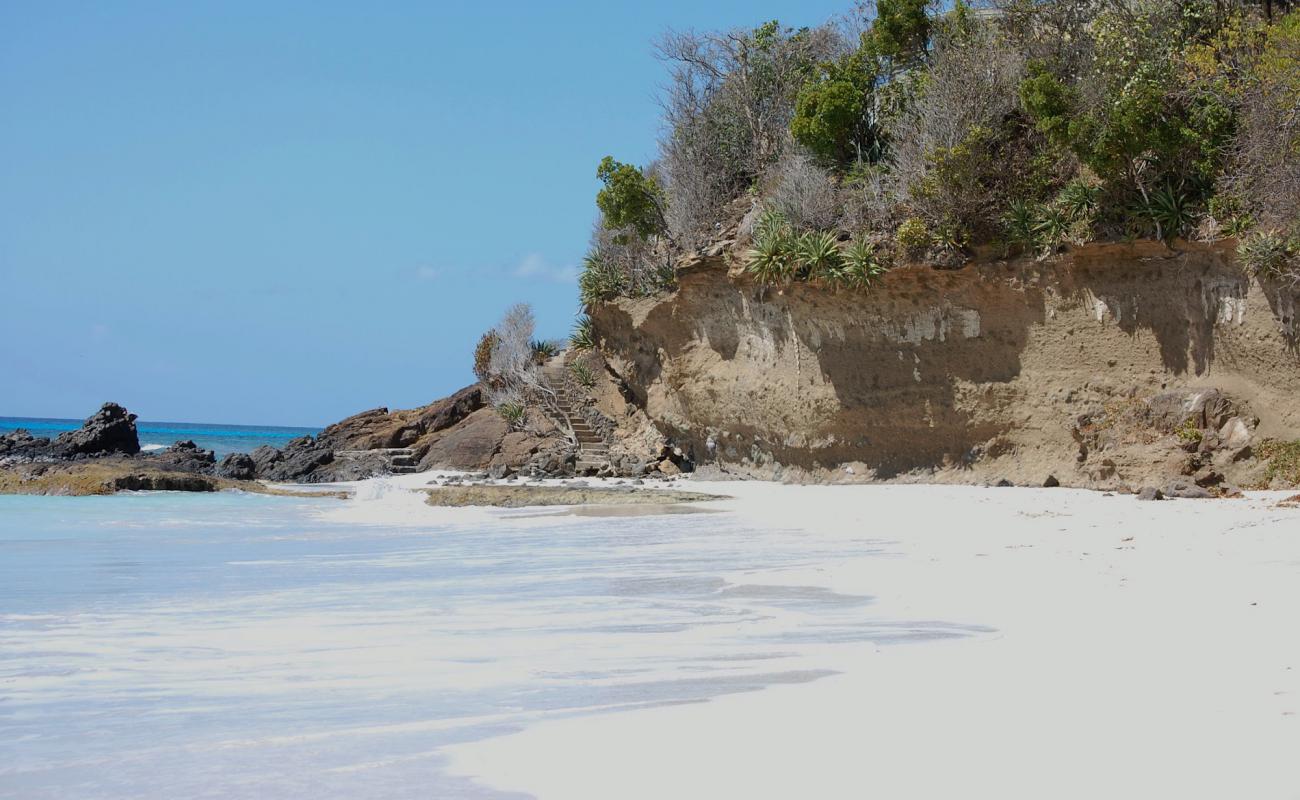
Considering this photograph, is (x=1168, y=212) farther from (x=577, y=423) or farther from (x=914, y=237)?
(x=577, y=423)

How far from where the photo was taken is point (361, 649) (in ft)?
20.9

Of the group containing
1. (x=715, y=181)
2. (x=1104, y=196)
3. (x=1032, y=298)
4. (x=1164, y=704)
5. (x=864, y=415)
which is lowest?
(x=1164, y=704)

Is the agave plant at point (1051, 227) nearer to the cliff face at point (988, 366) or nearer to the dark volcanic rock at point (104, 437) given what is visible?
the cliff face at point (988, 366)

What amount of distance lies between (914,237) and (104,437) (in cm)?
2731

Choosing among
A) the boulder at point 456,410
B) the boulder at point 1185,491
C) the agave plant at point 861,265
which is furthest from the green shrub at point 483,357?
the boulder at point 1185,491

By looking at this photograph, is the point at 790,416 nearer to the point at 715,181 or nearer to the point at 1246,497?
the point at 715,181

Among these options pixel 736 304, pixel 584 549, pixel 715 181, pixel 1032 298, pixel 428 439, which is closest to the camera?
pixel 584 549

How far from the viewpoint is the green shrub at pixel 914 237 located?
62.6ft

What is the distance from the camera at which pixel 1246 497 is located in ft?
44.2

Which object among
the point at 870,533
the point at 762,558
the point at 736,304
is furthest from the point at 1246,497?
the point at 736,304

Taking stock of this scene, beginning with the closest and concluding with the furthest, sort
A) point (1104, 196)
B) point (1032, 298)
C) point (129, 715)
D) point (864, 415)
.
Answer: point (129, 715) < point (1104, 196) < point (1032, 298) < point (864, 415)

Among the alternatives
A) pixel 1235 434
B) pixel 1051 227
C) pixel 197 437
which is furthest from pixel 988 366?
pixel 197 437

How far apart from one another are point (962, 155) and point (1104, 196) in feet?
7.75

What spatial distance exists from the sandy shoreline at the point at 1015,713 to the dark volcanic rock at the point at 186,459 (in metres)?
30.0
